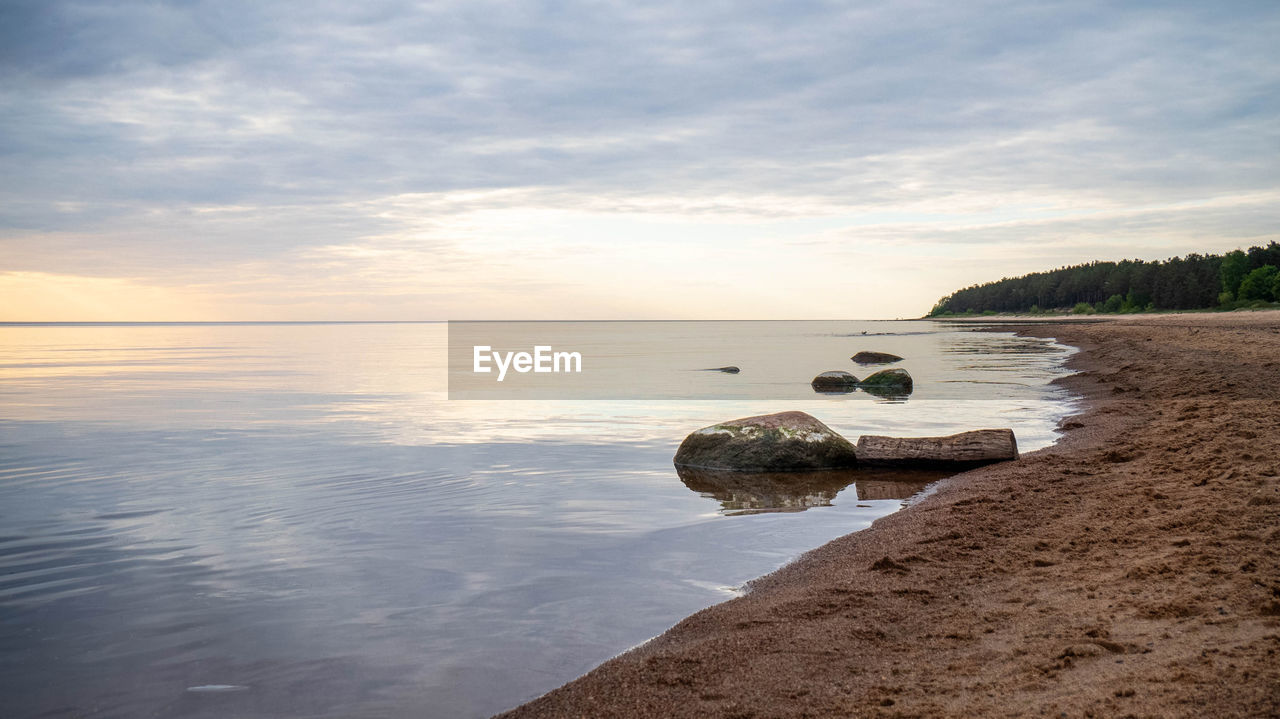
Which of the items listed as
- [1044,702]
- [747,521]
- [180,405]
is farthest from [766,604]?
[180,405]

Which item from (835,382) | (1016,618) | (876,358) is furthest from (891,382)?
(1016,618)

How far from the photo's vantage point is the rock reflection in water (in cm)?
1021

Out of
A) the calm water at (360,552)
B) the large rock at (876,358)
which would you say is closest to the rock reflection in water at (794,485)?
the calm water at (360,552)

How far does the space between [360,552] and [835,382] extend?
22069 mm

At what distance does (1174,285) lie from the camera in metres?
121

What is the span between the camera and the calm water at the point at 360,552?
5.09 metres

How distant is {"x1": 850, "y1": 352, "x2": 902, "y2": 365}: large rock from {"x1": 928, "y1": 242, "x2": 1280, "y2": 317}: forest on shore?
271 ft

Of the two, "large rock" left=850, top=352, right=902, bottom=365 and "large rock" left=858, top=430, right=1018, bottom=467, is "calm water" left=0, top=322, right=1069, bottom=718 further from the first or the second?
"large rock" left=850, top=352, right=902, bottom=365

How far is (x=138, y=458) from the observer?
45.5 ft

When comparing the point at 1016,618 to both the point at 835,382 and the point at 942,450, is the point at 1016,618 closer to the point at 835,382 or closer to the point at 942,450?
the point at 942,450

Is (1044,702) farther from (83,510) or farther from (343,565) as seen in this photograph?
(83,510)

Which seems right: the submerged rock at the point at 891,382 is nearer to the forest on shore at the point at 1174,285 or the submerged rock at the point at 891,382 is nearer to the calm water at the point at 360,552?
the calm water at the point at 360,552

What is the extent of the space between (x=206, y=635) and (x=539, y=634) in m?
2.45

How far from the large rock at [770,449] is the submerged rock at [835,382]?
14990 millimetres
